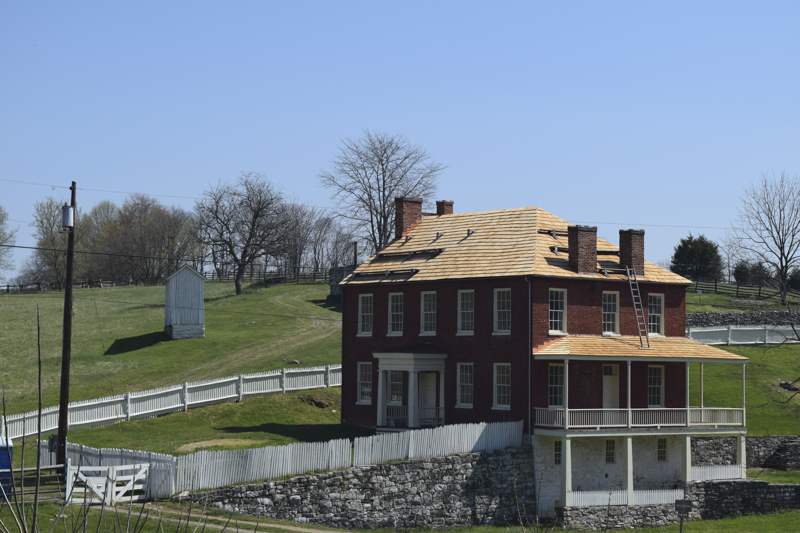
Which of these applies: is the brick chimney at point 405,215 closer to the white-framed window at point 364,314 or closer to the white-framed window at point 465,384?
the white-framed window at point 364,314

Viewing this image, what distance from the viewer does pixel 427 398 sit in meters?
36.6

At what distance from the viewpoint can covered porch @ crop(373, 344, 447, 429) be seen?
115 ft

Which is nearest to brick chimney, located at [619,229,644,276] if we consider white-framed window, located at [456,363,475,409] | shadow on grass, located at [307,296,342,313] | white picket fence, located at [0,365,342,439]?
white-framed window, located at [456,363,475,409]

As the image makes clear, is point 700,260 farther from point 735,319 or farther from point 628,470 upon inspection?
point 628,470

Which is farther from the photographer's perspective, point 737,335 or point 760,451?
point 737,335

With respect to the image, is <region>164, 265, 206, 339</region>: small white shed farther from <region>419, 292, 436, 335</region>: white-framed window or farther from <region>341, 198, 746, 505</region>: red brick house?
<region>419, 292, 436, 335</region>: white-framed window

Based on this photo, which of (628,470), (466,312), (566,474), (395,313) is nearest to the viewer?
(566,474)

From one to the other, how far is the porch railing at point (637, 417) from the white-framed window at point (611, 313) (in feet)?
11.4

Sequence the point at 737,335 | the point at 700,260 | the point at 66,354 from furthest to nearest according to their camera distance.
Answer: the point at 700,260 → the point at 737,335 → the point at 66,354

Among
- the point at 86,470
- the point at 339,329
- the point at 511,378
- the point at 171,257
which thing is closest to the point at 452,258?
the point at 511,378

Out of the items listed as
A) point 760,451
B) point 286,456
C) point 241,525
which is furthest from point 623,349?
point 241,525

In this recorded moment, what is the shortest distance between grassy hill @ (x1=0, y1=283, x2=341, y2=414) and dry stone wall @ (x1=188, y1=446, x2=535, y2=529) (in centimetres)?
1865

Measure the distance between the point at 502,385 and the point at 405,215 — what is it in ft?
40.6

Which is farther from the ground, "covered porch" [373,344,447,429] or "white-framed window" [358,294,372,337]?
"white-framed window" [358,294,372,337]
